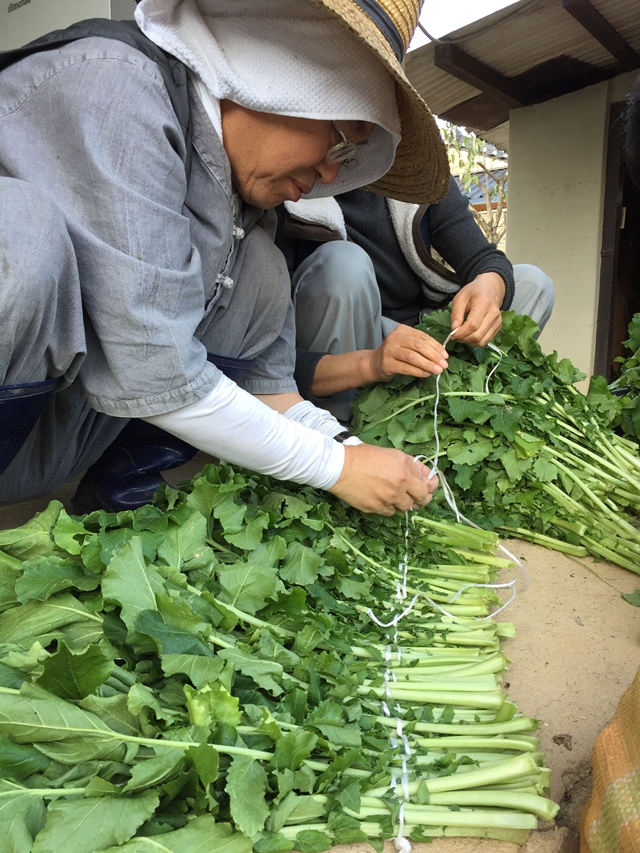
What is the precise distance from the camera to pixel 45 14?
3111 millimetres

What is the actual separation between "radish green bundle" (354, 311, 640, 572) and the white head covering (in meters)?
0.91

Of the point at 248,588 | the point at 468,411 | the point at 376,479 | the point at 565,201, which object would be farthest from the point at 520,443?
the point at 565,201

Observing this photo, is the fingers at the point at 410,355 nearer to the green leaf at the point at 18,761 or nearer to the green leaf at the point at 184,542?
the green leaf at the point at 184,542

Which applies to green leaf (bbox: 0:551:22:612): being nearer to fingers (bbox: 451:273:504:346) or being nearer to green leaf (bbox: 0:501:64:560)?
green leaf (bbox: 0:501:64:560)

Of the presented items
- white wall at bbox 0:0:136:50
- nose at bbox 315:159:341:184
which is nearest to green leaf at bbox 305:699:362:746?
nose at bbox 315:159:341:184

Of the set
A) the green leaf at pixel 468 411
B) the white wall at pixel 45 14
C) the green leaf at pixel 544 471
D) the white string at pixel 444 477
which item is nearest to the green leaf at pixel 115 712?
the white string at pixel 444 477

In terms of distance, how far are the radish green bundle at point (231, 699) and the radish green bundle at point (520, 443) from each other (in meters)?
0.57

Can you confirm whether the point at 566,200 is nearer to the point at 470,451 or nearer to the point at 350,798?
the point at 470,451

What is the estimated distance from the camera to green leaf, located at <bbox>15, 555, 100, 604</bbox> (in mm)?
1146

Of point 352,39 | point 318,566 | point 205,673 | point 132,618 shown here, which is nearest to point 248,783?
point 205,673

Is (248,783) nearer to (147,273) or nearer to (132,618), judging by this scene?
(132,618)

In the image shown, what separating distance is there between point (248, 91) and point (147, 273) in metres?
0.42

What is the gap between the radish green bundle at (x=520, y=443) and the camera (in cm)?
200

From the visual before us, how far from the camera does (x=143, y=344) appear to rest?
1286 millimetres
